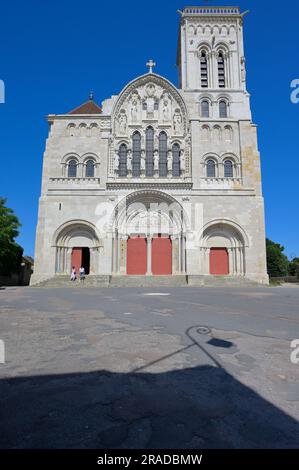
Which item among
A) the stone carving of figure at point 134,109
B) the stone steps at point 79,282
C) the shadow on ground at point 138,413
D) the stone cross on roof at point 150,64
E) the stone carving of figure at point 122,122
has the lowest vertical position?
the shadow on ground at point 138,413

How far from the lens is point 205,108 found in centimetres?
2936

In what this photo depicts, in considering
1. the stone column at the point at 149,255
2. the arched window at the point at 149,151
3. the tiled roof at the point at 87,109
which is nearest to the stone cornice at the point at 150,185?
the arched window at the point at 149,151

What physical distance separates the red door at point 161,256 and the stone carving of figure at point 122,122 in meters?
10.8

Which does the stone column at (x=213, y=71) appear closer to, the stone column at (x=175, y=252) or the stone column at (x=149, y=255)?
the stone column at (x=175, y=252)

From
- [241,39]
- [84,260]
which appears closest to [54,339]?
[84,260]

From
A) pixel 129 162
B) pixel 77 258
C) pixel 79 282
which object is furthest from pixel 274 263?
pixel 79 282

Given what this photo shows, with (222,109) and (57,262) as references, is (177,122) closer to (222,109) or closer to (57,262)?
(222,109)

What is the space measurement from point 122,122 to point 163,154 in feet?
16.7

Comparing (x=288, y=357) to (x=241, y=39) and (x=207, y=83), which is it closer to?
(x=207, y=83)

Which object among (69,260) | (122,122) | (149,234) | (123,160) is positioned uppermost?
(122,122)

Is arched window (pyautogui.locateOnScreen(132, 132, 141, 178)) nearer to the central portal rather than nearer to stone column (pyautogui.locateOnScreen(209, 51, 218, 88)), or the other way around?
the central portal

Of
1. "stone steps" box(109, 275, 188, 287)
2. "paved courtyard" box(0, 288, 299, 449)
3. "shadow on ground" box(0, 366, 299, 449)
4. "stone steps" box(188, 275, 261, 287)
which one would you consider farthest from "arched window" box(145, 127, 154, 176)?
"shadow on ground" box(0, 366, 299, 449)

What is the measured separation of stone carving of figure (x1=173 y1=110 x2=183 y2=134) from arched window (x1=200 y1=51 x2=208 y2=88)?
487 cm

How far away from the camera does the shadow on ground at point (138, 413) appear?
202 centimetres
